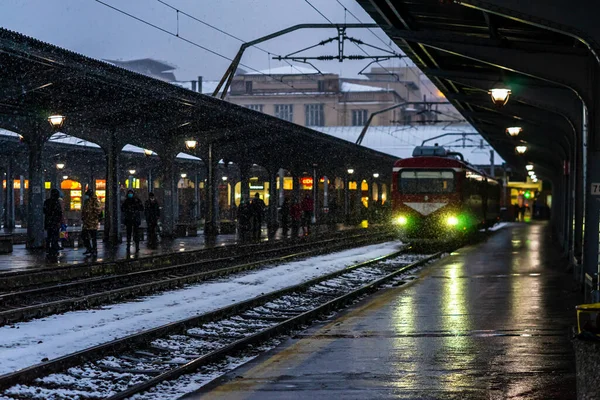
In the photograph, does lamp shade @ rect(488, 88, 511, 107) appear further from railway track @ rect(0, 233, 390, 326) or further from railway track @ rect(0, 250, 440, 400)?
railway track @ rect(0, 233, 390, 326)

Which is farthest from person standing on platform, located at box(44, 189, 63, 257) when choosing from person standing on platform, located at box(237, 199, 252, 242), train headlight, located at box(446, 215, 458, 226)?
person standing on platform, located at box(237, 199, 252, 242)

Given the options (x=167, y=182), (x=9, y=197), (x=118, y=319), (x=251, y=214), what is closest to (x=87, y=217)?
(x=167, y=182)

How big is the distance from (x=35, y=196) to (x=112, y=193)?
4412 millimetres

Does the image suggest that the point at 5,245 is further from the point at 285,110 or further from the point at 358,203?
the point at 285,110

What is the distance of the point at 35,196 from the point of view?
26.0 m

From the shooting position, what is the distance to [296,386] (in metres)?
8.12

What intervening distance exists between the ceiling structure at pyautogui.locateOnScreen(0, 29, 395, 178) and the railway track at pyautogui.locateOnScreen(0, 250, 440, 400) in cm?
721

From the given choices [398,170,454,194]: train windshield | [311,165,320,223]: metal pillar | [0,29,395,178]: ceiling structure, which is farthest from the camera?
[311,165,320,223]: metal pillar

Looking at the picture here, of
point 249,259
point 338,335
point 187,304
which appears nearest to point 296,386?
point 338,335

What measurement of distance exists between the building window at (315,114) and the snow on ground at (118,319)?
84.5 meters

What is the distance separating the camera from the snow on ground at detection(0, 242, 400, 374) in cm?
990

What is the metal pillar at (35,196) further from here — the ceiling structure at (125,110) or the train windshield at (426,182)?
the train windshield at (426,182)

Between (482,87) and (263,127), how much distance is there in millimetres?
14649

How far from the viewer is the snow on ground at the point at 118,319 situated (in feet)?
32.5
